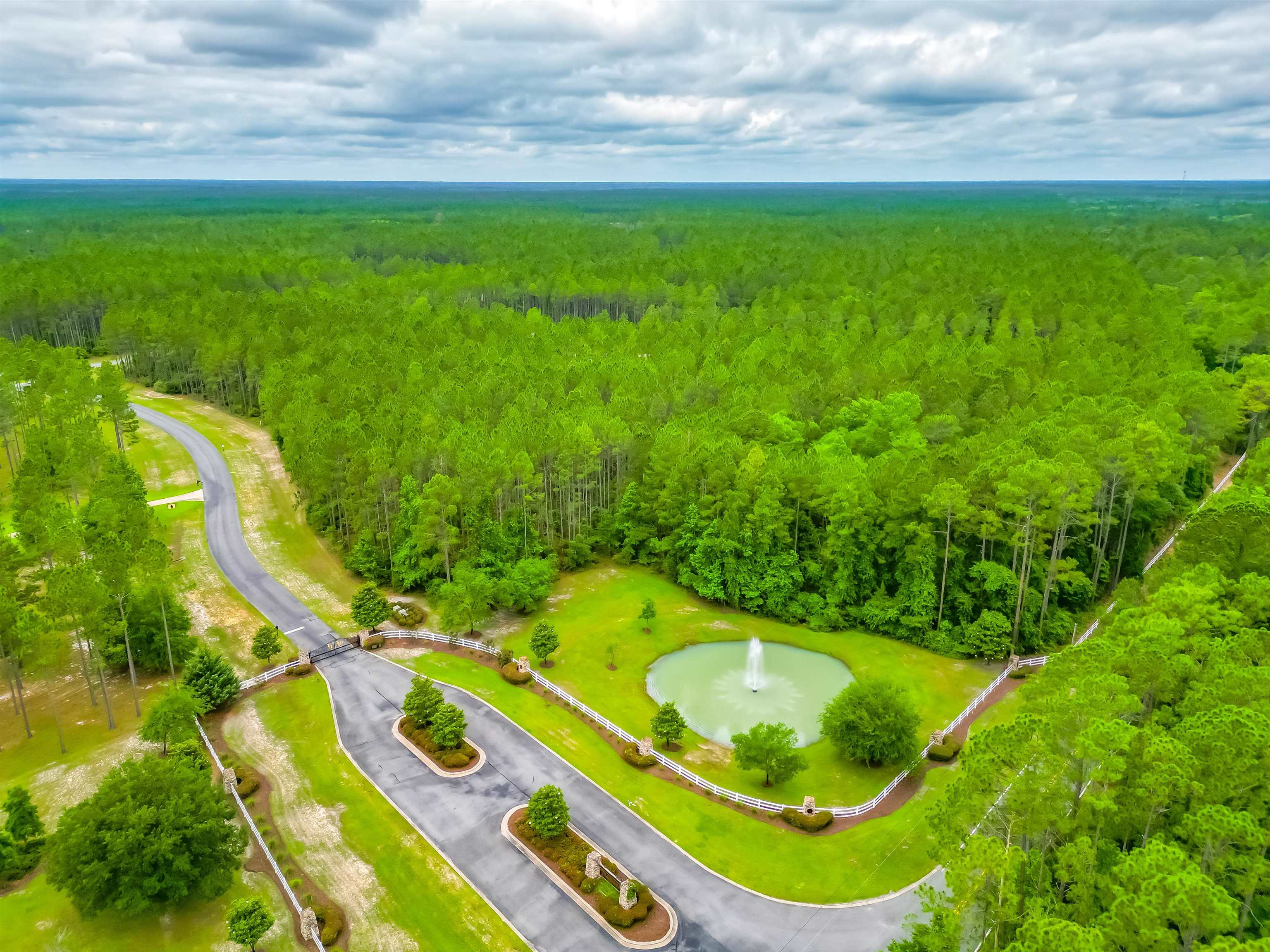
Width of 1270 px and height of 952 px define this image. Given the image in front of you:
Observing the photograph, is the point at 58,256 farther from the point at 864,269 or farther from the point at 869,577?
the point at 869,577

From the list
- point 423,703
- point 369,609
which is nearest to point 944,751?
point 423,703

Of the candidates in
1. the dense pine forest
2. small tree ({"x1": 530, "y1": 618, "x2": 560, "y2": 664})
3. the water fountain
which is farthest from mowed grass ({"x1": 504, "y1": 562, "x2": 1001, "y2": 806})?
the water fountain

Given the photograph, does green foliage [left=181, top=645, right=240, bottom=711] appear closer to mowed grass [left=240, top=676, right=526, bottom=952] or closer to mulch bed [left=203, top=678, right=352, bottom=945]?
mowed grass [left=240, top=676, right=526, bottom=952]

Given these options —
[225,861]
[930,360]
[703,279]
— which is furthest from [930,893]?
[703,279]

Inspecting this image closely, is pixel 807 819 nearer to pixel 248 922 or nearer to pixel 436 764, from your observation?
pixel 436 764

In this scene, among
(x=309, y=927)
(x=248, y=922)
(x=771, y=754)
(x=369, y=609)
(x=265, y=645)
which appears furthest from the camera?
(x=369, y=609)
